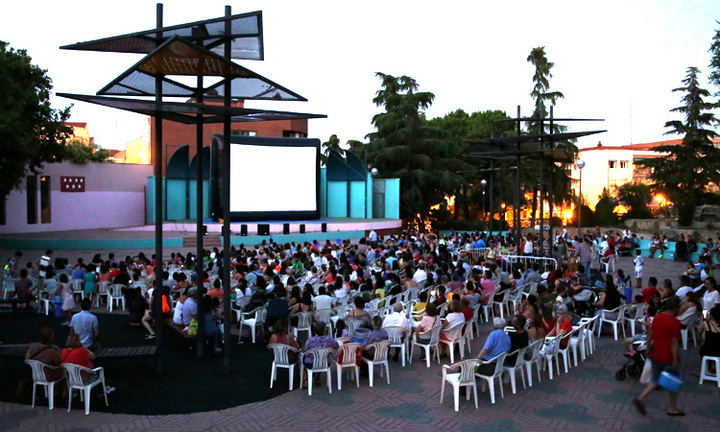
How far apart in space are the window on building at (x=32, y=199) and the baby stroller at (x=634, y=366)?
30413 mm

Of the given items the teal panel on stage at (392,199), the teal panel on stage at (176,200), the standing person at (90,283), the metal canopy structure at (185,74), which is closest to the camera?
the metal canopy structure at (185,74)

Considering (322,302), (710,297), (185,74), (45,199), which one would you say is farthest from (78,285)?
(45,199)

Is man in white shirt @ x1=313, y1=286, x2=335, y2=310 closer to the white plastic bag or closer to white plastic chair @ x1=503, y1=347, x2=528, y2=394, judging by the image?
white plastic chair @ x1=503, y1=347, x2=528, y2=394

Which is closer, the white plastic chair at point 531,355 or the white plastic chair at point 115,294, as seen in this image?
the white plastic chair at point 531,355

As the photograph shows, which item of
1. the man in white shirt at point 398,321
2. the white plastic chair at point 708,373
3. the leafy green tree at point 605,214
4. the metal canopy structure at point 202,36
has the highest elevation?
the metal canopy structure at point 202,36

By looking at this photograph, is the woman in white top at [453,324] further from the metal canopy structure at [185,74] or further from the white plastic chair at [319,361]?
the metal canopy structure at [185,74]

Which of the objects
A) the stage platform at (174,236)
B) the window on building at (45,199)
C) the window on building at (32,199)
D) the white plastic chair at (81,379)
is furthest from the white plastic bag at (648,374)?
the window on building at (45,199)

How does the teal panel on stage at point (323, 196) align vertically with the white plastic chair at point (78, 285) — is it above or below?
above

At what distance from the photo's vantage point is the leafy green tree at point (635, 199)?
37334 mm

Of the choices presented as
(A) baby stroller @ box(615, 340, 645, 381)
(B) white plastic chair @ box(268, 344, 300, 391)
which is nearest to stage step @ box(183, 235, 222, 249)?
(B) white plastic chair @ box(268, 344, 300, 391)

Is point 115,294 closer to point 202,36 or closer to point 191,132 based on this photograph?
point 202,36

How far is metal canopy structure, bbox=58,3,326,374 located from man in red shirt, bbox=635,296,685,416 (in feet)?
16.7

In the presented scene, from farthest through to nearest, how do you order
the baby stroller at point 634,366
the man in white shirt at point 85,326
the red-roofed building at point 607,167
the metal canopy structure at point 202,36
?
the red-roofed building at point 607,167 → the man in white shirt at point 85,326 → the baby stroller at point 634,366 → the metal canopy structure at point 202,36

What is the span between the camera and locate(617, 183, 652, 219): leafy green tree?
37.3 m
